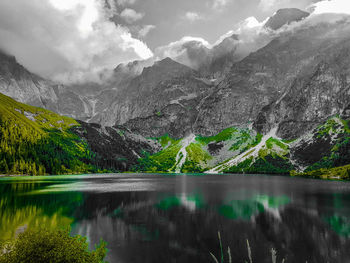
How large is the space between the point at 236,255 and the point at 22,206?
4488cm

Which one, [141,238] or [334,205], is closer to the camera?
[141,238]

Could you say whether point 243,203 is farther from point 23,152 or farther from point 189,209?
point 23,152

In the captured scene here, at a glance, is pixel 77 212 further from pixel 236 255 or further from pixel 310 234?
pixel 310 234

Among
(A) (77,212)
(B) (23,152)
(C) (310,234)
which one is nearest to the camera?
(C) (310,234)

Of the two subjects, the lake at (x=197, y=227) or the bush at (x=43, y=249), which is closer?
the bush at (x=43, y=249)

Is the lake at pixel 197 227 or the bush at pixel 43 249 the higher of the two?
the bush at pixel 43 249

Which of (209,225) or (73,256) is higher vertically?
(73,256)

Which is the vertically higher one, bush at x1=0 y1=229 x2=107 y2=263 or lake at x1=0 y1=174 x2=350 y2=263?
bush at x1=0 y1=229 x2=107 y2=263

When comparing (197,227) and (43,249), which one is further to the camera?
(197,227)

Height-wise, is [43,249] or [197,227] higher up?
[43,249]

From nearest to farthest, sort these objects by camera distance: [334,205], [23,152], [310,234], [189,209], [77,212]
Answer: [310,234] < [77,212] < [189,209] < [334,205] < [23,152]

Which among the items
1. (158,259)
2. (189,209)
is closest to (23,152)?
(189,209)

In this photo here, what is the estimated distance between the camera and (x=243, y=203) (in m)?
58.3

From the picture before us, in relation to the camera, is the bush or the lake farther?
the lake
